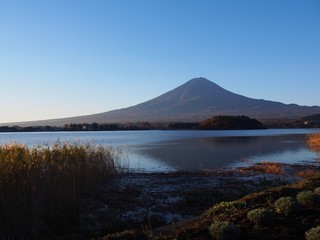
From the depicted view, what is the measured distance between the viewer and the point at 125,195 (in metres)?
15.4

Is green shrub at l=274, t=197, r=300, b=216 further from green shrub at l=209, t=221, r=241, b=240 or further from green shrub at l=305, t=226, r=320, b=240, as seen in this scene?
green shrub at l=305, t=226, r=320, b=240

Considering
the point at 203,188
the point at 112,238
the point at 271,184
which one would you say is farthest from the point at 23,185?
the point at 271,184

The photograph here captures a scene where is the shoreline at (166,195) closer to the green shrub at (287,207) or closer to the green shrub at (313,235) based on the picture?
the green shrub at (287,207)

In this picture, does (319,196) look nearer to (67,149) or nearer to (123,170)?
(67,149)

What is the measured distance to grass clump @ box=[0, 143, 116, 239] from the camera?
9938 millimetres

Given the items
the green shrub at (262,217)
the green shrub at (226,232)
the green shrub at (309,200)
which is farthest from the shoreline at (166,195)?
the green shrub at (309,200)

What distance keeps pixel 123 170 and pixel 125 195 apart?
7718 millimetres

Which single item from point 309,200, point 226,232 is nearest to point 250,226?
point 226,232

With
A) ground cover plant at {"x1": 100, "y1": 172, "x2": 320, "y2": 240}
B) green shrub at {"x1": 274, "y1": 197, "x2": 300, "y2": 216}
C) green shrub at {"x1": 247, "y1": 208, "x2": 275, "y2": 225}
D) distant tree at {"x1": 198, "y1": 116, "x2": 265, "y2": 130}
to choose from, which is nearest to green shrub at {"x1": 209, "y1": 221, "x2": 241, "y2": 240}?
ground cover plant at {"x1": 100, "y1": 172, "x2": 320, "y2": 240}

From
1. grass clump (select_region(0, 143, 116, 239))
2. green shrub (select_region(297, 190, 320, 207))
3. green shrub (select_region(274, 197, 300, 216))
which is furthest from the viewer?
grass clump (select_region(0, 143, 116, 239))

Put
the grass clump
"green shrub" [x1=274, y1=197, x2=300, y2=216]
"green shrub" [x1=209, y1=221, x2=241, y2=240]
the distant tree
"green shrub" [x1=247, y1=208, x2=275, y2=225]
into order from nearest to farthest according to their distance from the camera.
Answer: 1. "green shrub" [x1=209, y1=221, x2=241, y2=240]
2. "green shrub" [x1=247, y1=208, x2=275, y2=225]
3. "green shrub" [x1=274, y1=197, x2=300, y2=216]
4. the grass clump
5. the distant tree

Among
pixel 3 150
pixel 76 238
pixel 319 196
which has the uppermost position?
pixel 3 150

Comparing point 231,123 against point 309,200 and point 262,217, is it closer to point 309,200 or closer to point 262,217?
point 309,200

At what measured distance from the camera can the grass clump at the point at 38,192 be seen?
9.94 meters
